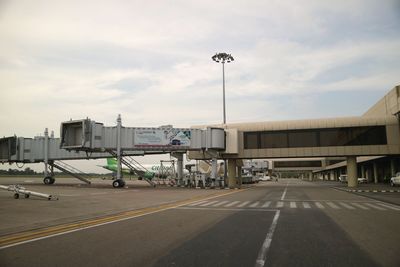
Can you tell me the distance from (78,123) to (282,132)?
27.4 metres

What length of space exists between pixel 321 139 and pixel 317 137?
0.59 meters

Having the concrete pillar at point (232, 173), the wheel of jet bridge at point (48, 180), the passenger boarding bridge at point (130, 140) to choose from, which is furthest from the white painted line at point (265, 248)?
the wheel of jet bridge at point (48, 180)

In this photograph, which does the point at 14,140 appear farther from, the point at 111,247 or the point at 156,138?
the point at 111,247

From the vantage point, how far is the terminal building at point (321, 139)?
155ft

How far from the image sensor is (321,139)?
4931 cm

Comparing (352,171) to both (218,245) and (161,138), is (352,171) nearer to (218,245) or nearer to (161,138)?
(161,138)

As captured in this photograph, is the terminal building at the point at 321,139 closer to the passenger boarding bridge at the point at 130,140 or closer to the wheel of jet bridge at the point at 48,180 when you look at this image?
the passenger boarding bridge at the point at 130,140

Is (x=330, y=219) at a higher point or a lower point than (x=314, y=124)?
lower

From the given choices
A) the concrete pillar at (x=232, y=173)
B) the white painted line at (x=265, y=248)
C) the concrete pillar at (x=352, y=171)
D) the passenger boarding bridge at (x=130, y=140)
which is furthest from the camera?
the concrete pillar at (x=232, y=173)

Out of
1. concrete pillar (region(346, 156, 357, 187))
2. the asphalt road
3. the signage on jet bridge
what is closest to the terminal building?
concrete pillar (region(346, 156, 357, 187))

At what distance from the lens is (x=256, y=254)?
316 inches

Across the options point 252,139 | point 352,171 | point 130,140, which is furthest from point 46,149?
point 352,171

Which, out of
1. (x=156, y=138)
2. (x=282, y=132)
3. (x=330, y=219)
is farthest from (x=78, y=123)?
(x=330, y=219)

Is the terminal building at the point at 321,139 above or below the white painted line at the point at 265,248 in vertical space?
above
